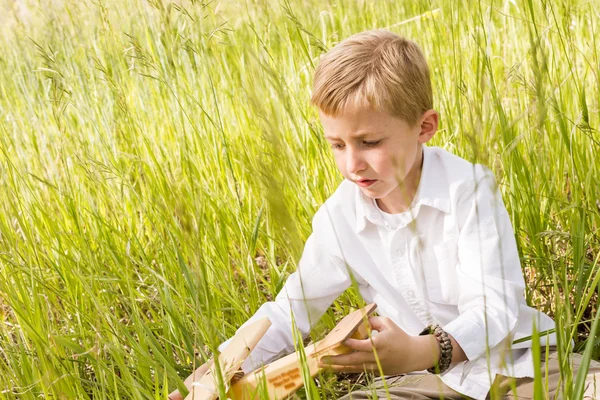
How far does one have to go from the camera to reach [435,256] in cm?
154

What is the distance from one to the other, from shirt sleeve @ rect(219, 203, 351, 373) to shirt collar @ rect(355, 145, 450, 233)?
100 millimetres

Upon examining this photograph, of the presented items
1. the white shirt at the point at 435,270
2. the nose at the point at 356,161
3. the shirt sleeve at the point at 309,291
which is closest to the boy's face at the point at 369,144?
the nose at the point at 356,161

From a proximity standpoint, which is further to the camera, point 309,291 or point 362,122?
point 309,291

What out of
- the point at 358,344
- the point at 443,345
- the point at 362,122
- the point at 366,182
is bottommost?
the point at 443,345

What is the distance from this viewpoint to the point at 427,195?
4.92 feet

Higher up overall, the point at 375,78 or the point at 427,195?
the point at 375,78

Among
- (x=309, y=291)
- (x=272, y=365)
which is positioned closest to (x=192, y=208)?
(x=309, y=291)

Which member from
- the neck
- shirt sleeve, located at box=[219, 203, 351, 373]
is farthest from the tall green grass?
the neck

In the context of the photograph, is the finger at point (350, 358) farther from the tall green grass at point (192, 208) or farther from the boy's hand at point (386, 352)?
the tall green grass at point (192, 208)

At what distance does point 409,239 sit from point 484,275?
191 millimetres

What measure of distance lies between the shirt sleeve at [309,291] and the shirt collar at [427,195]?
0.10 metres

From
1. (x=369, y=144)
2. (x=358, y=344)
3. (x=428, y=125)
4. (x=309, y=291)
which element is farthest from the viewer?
(x=309, y=291)

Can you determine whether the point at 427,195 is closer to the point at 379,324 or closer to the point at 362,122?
the point at 362,122

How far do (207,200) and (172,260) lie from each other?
293 millimetres
